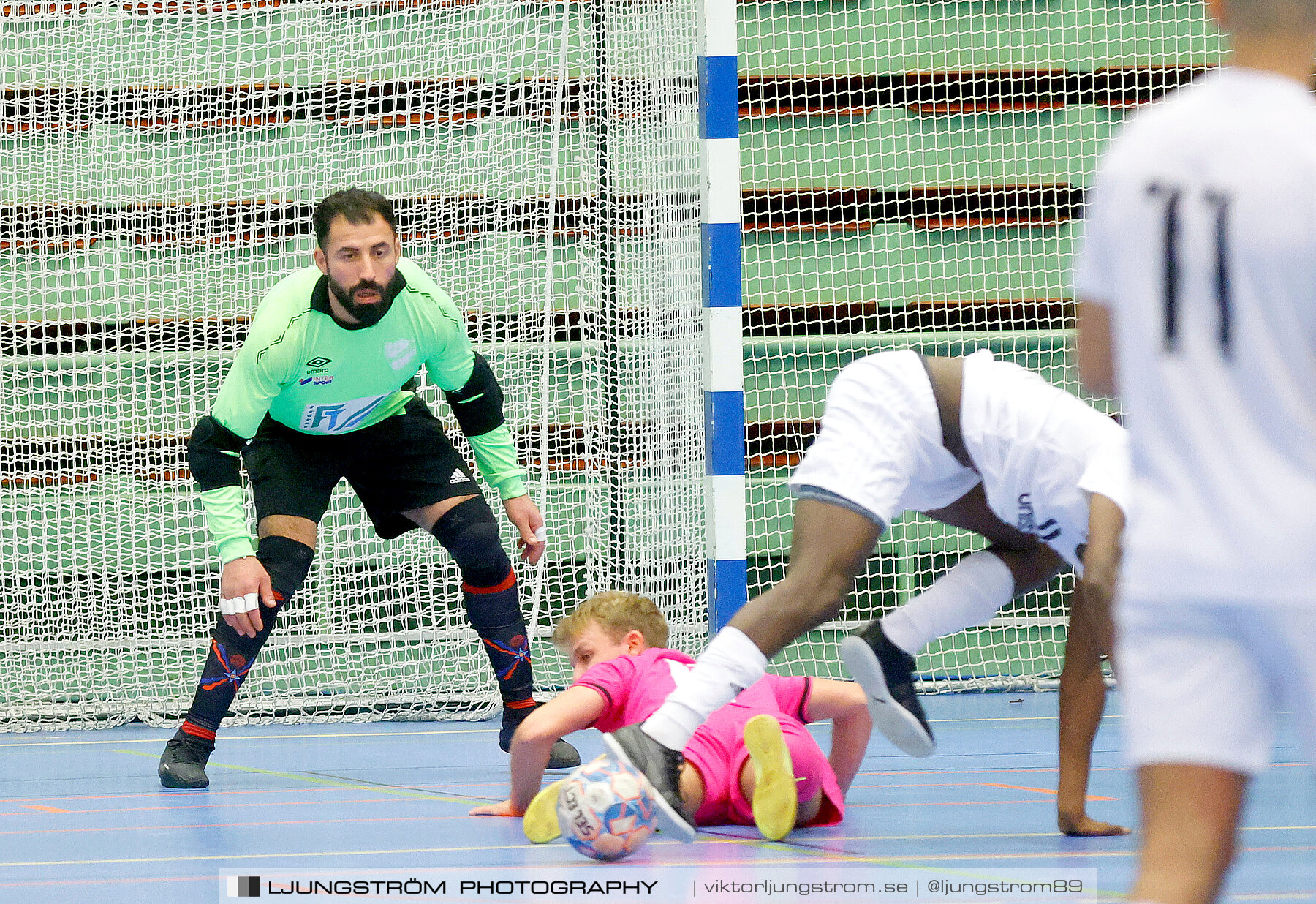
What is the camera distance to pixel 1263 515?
55.4 inches

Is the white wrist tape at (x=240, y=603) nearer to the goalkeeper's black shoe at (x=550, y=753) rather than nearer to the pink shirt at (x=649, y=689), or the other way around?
the goalkeeper's black shoe at (x=550, y=753)

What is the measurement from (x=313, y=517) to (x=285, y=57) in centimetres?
269

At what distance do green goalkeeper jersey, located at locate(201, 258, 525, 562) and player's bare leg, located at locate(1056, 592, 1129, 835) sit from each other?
1779 mm

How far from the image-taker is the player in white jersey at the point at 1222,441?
1402 mm

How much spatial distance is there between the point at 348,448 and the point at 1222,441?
313 centimetres

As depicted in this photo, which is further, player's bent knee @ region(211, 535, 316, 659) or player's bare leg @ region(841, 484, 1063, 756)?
player's bent knee @ region(211, 535, 316, 659)

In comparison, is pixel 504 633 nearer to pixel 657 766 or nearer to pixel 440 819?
pixel 440 819

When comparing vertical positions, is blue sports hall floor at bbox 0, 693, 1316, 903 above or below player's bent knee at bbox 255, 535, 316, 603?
below

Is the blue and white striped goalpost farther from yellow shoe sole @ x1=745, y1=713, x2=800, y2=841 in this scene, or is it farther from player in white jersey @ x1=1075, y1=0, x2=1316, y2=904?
player in white jersey @ x1=1075, y1=0, x2=1316, y2=904

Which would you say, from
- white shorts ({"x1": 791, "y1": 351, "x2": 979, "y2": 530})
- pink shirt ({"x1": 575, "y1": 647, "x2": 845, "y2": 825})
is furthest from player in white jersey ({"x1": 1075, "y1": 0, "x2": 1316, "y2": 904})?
pink shirt ({"x1": 575, "y1": 647, "x2": 845, "y2": 825})

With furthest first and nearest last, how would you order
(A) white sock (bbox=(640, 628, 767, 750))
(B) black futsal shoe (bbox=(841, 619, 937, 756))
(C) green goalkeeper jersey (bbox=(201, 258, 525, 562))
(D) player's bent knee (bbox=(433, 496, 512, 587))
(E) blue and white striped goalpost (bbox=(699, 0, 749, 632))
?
(E) blue and white striped goalpost (bbox=(699, 0, 749, 632)), (D) player's bent knee (bbox=(433, 496, 512, 587)), (C) green goalkeeper jersey (bbox=(201, 258, 525, 562)), (B) black futsal shoe (bbox=(841, 619, 937, 756)), (A) white sock (bbox=(640, 628, 767, 750))

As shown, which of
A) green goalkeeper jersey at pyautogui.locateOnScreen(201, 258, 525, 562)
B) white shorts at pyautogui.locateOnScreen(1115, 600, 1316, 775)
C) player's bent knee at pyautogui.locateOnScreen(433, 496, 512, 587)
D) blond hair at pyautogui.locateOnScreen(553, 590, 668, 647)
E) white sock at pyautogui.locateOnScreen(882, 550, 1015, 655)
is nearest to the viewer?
white shorts at pyautogui.locateOnScreen(1115, 600, 1316, 775)

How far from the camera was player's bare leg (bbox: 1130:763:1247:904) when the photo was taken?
141 cm

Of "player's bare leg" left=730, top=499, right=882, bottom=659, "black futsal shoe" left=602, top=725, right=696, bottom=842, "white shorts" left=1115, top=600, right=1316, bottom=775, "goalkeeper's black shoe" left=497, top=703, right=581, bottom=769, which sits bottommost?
"goalkeeper's black shoe" left=497, top=703, right=581, bottom=769
